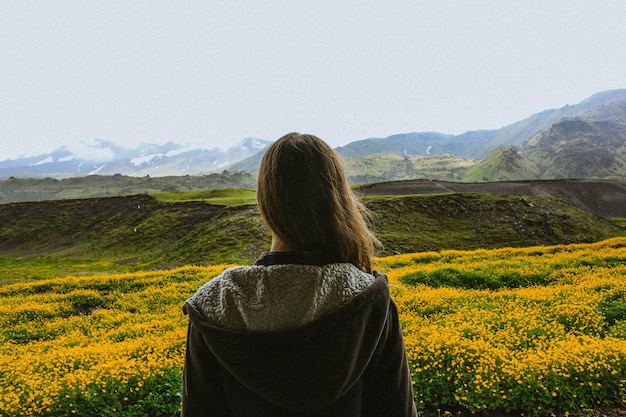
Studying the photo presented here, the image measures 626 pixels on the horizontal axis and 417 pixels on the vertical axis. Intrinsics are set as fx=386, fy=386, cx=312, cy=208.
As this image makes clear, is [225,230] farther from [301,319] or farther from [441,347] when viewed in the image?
[301,319]

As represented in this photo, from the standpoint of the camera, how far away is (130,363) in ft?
29.2

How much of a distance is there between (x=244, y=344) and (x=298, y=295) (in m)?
0.45

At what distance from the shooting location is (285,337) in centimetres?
239

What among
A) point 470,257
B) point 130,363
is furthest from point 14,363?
point 470,257

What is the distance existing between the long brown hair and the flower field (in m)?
0.82

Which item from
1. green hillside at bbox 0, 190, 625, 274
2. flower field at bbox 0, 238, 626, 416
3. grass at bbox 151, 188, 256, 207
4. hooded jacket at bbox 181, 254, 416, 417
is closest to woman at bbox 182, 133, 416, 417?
hooded jacket at bbox 181, 254, 416, 417

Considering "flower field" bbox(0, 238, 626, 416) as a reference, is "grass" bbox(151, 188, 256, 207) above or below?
above

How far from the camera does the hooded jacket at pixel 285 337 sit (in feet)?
8.02

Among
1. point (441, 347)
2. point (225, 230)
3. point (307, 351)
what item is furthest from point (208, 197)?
point (307, 351)

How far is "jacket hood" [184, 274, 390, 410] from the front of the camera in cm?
243

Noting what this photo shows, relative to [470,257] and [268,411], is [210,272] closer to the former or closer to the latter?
[470,257]

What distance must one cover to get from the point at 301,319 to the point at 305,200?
0.82 m

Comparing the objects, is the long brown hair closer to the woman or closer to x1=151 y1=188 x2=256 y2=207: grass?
the woman

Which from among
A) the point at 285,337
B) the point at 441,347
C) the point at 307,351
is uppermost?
the point at 285,337
